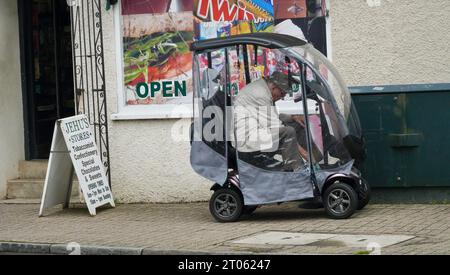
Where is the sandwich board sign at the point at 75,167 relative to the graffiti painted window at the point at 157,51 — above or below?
below

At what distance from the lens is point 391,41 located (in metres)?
12.6

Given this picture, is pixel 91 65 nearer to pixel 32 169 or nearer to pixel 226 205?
pixel 32 169

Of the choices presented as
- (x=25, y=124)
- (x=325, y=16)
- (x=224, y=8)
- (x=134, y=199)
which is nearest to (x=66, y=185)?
(x=134, y=199)

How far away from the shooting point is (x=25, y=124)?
48.8 feet

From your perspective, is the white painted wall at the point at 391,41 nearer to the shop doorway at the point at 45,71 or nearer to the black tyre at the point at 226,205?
the black tyre at the point at 226,205

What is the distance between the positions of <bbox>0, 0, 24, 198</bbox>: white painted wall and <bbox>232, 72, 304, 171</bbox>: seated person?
449 centimetres

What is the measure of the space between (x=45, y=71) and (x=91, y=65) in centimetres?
181

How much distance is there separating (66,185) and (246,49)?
3.19m

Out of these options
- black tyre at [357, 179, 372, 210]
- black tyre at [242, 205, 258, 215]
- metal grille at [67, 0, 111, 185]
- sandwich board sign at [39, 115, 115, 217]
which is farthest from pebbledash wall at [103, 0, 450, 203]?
black tyre at [357, 179, 372, 210]

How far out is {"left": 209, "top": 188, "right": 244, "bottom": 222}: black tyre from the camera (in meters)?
11.5

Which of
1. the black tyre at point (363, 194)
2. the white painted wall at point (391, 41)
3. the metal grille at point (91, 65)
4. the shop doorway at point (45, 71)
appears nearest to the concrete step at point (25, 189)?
the shop doorway at point (45, 71)

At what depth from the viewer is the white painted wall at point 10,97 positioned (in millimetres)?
14500

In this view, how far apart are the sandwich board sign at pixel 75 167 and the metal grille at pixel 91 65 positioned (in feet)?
1.60

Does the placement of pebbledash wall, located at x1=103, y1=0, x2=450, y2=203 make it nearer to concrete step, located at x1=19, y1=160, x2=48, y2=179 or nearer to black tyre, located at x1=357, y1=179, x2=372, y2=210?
concrete step, located at x1=19, y1=160, x2=48, y2=179
